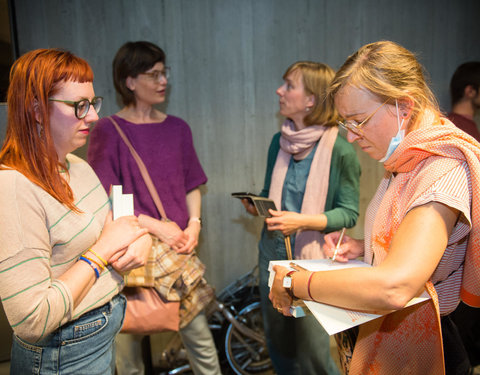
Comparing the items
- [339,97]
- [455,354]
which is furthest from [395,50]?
[455,354]

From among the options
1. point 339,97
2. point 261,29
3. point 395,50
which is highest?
point 261,29

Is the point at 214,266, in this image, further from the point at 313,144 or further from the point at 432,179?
the point at 432,179

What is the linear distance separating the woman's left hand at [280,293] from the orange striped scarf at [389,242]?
272mm

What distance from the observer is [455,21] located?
294 centimetres

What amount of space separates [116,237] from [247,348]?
183cm

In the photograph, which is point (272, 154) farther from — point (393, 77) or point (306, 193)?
point (393, 77)

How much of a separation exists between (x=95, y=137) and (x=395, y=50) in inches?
59.4

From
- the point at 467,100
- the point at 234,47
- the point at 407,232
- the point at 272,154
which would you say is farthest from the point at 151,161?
the point at 467,100

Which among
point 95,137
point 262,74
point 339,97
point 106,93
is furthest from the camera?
point 262,74

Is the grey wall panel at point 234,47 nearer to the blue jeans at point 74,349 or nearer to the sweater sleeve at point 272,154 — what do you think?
the sweater sleeve at point 272,154

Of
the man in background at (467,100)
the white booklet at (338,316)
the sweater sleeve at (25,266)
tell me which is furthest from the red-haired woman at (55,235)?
the man in background at (467,100)

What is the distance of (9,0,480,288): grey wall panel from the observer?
246 cm

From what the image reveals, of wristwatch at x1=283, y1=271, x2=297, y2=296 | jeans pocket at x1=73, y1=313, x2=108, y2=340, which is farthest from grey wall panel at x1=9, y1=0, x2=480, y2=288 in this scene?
wristwatch at x1=283, y1=271, x2=297, y2=296

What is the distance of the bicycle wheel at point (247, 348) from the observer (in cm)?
256
